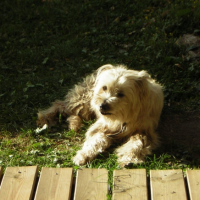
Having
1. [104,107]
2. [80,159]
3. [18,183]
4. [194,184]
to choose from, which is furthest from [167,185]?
[104,107]

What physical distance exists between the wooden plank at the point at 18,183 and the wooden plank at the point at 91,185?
1.44 ft

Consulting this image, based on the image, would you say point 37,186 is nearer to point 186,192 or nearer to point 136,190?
point 136,190

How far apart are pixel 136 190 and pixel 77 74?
402 centimetres

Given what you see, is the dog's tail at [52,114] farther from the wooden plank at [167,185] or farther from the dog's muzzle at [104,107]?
the wooden plank at [167,185]

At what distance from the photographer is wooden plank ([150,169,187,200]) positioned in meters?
2.89

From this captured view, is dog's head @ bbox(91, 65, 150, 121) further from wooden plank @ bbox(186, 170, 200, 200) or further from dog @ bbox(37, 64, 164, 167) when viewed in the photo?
wooden plank @ bbox(186, 170, 200, 200)

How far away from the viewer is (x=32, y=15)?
8594 mm

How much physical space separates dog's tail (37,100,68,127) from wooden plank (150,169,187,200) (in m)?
2.53

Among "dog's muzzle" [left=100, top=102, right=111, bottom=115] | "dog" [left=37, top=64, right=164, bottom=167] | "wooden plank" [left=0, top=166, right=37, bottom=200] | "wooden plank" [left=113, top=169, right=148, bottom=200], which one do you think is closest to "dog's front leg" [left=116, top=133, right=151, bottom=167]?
"dog" [left=37, top=64, right=164, bottom=167]

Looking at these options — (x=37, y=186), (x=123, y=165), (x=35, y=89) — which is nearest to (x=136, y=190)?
(x=37, y=186)

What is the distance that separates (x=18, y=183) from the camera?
311cm

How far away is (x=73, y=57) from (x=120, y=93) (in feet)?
9.86

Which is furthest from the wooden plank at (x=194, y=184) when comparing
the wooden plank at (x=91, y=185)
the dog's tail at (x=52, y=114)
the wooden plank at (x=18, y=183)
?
the dog's tail at (x=52, y=114)

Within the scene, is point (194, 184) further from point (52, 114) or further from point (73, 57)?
point (73, 57)
